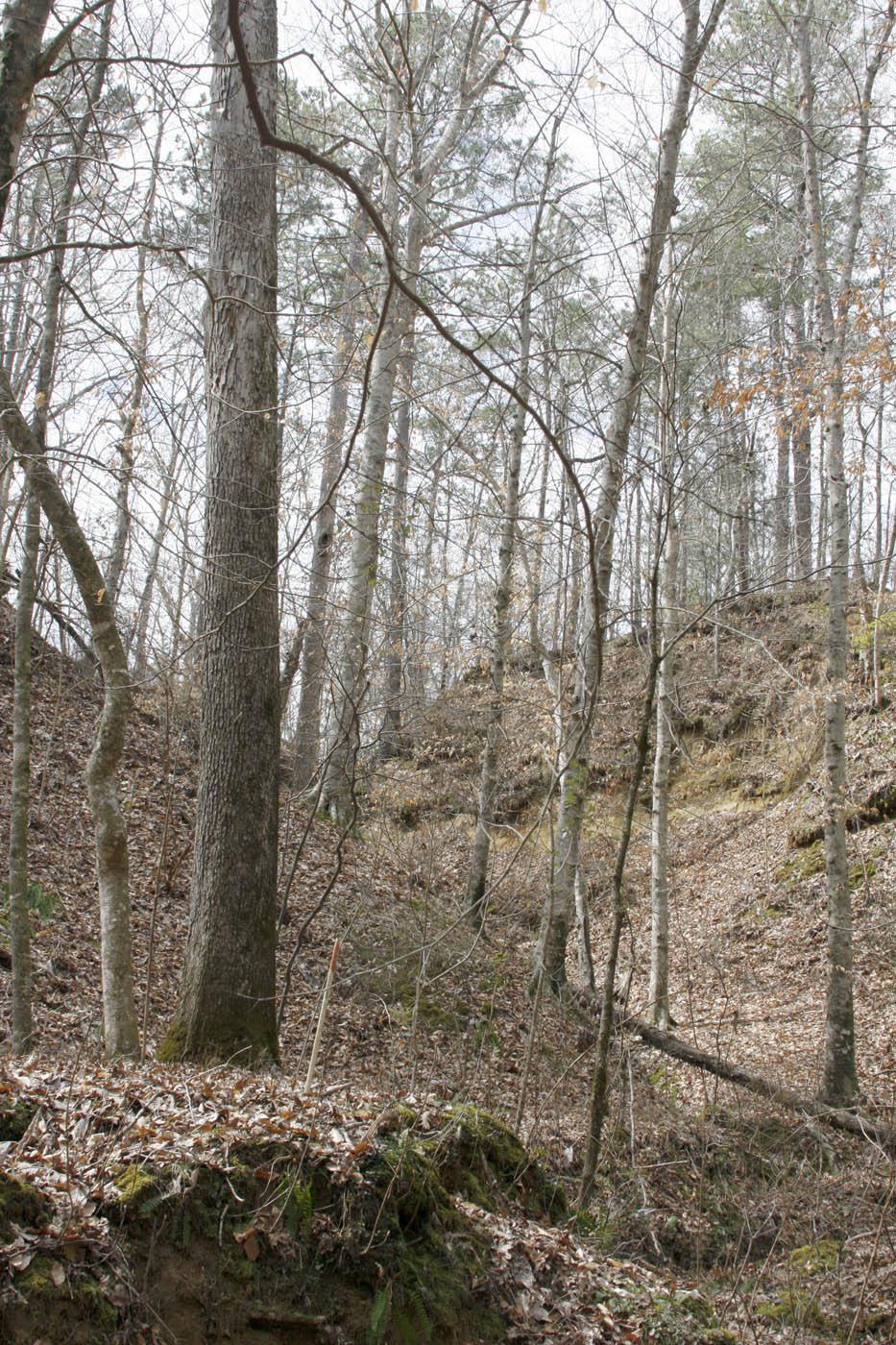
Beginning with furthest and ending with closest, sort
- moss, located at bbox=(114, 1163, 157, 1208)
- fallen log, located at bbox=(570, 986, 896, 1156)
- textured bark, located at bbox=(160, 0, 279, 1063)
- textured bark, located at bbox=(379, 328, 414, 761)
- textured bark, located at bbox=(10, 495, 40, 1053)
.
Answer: textured bark, located at bbox=(379, 328, 414, 761)
fallen log, located at bbox=(570, 986, 896, 1156)
textured bark, located at bbox=(10, 495, 40, 1053)
textured bark, located at bbox=(160, 0, 279, 1063)
moss, located at bbox=(114, 1163, 157, 1208)

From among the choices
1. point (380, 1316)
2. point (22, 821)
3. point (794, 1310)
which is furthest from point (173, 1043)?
point (794, 1310)

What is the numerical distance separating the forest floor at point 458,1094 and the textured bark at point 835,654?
0.55 meters

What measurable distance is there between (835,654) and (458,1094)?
18.2ft

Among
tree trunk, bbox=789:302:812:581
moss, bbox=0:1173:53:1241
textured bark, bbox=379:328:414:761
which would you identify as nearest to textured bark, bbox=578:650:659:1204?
tree trunk, bbox=789:302:812:581

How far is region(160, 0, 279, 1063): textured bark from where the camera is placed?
212 inches

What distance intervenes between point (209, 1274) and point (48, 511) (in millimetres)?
4439

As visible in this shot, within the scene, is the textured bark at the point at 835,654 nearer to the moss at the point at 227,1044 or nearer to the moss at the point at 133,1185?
the moss at the point at 227,1044

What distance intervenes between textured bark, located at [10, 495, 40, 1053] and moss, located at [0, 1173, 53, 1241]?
143 inches

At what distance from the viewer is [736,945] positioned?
39.9 feet

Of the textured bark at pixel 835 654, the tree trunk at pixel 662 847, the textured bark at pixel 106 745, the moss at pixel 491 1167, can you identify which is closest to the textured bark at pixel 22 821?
the textured bark at pixel 106 745

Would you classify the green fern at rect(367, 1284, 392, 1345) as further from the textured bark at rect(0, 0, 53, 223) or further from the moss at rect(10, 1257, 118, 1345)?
the textured bark at rect(0, 0, 53, 223)

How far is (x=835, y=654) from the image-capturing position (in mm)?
8406

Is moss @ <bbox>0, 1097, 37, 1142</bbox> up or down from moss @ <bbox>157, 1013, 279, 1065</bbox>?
up

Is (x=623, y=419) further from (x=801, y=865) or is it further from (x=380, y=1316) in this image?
(x=801, y=865)
